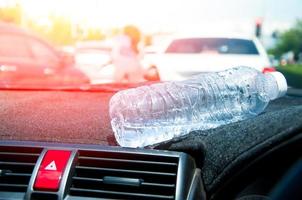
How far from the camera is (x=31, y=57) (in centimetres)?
1069

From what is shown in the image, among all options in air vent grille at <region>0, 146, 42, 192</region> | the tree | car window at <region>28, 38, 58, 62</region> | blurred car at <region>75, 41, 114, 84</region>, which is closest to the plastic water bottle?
air vent grille at <region>0, 146, 42, 192</region>

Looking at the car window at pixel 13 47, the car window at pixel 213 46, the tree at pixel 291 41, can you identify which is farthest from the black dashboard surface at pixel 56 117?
the tree at pixel 291 41

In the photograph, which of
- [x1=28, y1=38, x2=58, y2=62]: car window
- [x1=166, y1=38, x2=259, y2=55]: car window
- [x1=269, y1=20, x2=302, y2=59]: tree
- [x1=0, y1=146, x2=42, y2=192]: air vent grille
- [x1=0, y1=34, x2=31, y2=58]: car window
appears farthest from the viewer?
[x1=269, y1=20, x2=302, y2=59]: tree

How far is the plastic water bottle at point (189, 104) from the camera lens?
304cm

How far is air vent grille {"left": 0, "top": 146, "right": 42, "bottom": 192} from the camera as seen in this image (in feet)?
8.83

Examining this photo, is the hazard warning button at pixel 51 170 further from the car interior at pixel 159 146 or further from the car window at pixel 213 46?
the car window at pixel 213 46

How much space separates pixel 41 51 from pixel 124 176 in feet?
28.9

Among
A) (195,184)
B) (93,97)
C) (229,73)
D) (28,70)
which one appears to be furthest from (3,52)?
(195,184)

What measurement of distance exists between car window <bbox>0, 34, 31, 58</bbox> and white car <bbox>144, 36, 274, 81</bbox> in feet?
7.22

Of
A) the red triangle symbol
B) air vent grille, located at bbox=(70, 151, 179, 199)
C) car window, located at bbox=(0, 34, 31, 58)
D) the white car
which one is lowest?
the white car

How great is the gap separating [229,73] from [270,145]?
1.14 m

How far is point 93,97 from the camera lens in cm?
410

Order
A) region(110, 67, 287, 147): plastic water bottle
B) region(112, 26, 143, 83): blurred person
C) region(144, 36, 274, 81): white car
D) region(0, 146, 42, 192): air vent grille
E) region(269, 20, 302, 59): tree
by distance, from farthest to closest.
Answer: region(269, 20, 302, 59): tree < region(144, 36, 274, 81): white car < region(112, 26, 143, 83): blurred person < region(110, 67, 287, 147): plastic water bottle < region(0, 146, 42, 192): air vent grille

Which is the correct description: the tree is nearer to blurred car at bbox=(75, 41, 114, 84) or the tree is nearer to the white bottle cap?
blurred car at bbox=(75, 41, 114, 84)
